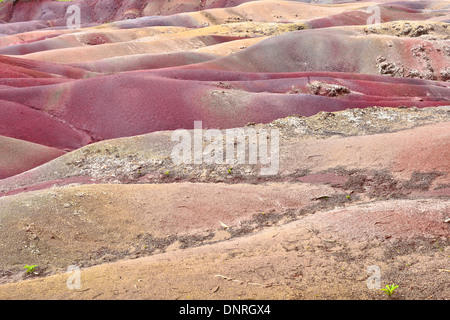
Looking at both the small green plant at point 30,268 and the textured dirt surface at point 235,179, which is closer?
the textured dirt surface at point 235,179

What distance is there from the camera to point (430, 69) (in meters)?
21.7

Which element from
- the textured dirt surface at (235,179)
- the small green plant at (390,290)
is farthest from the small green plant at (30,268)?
the small green plant at (390,290)

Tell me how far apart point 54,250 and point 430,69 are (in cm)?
2078

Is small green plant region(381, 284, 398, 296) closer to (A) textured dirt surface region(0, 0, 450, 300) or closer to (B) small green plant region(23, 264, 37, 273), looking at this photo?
(A) textured dirt surface region(0, 0, 450, 300)

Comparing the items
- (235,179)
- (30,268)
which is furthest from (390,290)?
(235,179)

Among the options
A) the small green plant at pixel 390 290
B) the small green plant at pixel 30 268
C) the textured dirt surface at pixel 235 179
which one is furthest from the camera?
the small green plant at pixel 30 268

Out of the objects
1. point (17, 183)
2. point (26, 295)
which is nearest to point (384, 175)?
point (26, 295)

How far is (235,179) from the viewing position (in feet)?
31.0

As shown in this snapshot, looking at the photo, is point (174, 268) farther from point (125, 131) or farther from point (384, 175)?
point (125, 131)

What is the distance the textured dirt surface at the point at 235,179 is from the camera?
14.2 ft

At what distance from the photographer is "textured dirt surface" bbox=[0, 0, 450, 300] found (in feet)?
14.2

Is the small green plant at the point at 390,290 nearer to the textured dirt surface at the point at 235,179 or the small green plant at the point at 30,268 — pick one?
the textured dirt surface at the point at 235,179

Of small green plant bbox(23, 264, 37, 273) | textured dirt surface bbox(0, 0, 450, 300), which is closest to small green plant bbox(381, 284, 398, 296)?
textured dirt surface bbox(0, 0, 450, 300)

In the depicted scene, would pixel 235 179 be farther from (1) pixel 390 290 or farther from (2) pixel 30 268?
(1) pixel 390 290
